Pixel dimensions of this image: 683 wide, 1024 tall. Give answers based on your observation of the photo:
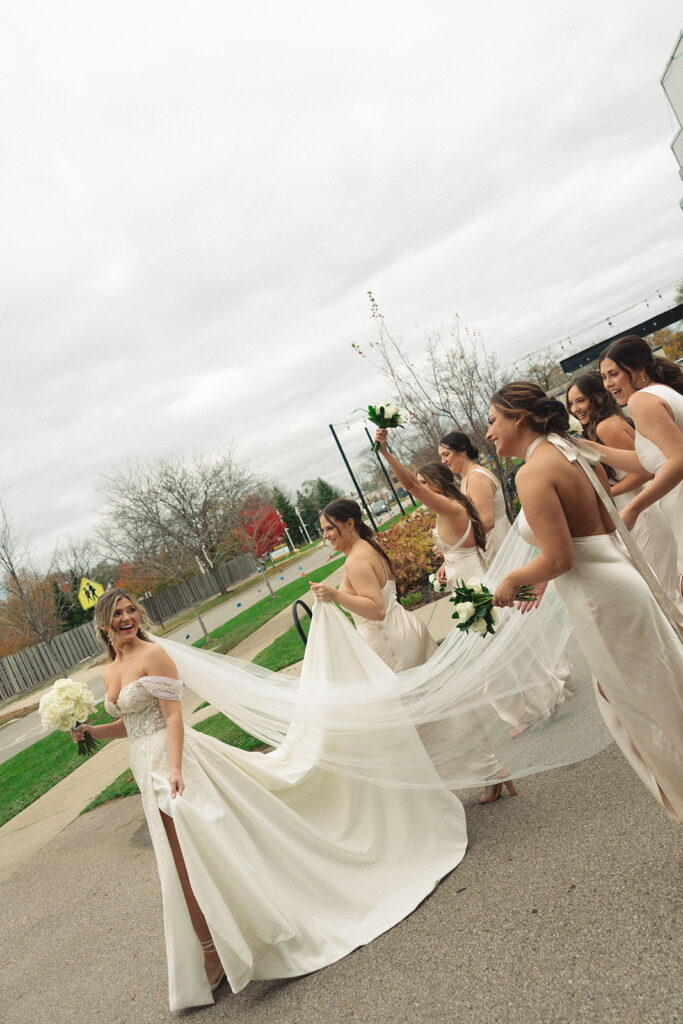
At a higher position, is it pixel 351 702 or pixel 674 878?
pixel 351 702

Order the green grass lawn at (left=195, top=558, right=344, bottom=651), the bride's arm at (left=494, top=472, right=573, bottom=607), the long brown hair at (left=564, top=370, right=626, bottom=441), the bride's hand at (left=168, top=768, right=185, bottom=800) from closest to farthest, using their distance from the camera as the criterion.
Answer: the bride's arm at (left=494, top=472, right=573, bottom=607), the bride's hand at (left=168, top=768, right=185, bottom=800), the long brown hair at (left=564, top=370, right=626, bottom=441), the green grass lawn at (left=195, top=558, right=344, bottom=651)

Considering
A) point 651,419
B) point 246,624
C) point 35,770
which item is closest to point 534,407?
point 651,419

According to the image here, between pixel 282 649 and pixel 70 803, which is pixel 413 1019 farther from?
pixel 282 649

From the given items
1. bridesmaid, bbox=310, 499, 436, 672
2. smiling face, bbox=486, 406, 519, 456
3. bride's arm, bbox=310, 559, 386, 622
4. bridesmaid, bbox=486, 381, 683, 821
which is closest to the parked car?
bridesmaid, bbox=310, 499, 436, 672

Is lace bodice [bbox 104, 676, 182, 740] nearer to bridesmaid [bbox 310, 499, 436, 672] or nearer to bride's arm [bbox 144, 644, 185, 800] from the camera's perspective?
bride's arm [bbox 144, 644, 185, 800]

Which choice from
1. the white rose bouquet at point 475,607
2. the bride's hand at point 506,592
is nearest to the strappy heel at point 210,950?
the white rose bouquet at point 475,607

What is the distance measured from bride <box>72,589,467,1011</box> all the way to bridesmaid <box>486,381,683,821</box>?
142cm

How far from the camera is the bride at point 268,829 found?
3.59 m

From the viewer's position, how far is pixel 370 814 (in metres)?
4.18

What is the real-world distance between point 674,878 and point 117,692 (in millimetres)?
3026

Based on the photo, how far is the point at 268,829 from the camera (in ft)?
12.5

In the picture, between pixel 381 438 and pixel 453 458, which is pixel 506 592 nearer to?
pixel 381 438

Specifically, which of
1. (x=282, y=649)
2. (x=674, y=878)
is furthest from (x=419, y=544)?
(x=674, y=878)

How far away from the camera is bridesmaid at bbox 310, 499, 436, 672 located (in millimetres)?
4648
